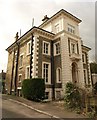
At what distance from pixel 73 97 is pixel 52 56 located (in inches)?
382

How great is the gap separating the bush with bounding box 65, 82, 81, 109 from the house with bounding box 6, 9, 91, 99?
5447 millimetres

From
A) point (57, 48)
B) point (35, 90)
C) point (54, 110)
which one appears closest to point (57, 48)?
point (57, 48)

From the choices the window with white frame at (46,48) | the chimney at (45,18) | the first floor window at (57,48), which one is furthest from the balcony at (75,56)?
the chimney at (45,18)

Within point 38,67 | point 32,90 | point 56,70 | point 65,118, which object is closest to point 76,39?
point 56,70

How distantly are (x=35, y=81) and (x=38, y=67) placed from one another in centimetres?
323

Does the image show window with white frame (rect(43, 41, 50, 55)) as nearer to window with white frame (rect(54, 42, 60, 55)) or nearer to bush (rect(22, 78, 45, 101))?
window with white frame (rect(54, 42, 60, 55))

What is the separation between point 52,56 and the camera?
2008cm

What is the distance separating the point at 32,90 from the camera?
14602mm

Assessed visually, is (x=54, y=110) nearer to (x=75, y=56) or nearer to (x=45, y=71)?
(x=45, y=71)

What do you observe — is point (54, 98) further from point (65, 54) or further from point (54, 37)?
point (54, 37)

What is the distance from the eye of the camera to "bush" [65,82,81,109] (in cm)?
1079

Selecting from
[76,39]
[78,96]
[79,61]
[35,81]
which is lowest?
[78,96]

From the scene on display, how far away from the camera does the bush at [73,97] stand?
10.8 meters

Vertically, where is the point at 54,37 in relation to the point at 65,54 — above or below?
above
